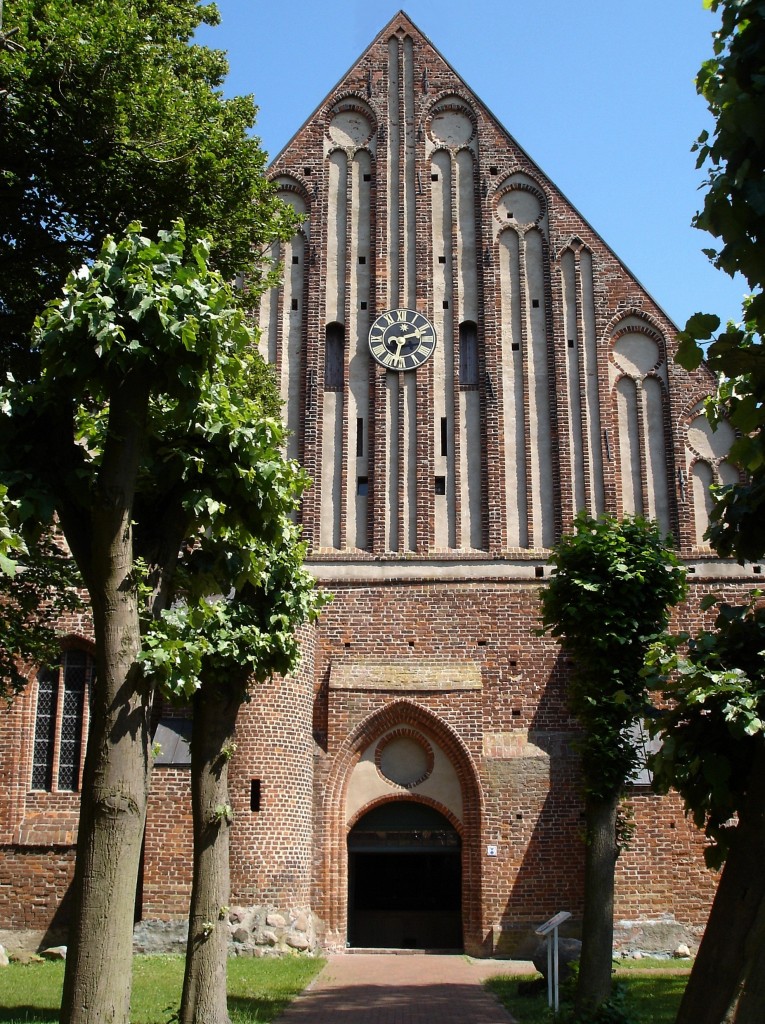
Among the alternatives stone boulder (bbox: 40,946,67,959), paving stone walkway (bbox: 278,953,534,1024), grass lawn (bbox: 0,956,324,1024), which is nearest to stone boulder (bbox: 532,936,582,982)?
paving stone walkway (bbox: 278,953,534,1024)

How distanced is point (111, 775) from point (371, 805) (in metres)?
13.1

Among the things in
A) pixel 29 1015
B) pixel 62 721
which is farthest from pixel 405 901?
pixel 29 1015

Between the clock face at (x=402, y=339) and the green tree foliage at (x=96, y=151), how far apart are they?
6919 millimetres

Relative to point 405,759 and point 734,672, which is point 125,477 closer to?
point 734,672

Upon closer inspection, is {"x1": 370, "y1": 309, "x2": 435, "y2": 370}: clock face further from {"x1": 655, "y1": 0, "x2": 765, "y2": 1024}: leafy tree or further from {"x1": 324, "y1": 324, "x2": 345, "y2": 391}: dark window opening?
{"x1": 655, "y1": 0, "x2": 765, "y2": 1024}: leafy tree

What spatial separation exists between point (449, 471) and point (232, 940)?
874 centimetres

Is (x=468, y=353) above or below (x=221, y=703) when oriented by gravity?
above

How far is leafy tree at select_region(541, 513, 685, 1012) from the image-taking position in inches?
484

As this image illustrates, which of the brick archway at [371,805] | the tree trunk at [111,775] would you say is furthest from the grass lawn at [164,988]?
the tree trunk at [111,775]

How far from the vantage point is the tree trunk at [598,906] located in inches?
444

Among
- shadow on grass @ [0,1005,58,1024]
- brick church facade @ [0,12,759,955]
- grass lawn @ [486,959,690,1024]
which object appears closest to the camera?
shadow on grass @ [0,1005,58,1024]

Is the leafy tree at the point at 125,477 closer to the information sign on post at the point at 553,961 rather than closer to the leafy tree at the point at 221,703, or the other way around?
the leafy tree at the point at 221,703

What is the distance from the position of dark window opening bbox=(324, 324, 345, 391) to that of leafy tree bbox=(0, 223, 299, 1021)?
1206 cm

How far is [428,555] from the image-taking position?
1952 cm
